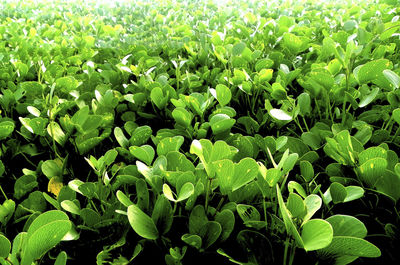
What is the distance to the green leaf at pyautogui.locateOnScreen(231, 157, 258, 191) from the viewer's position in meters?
0.76

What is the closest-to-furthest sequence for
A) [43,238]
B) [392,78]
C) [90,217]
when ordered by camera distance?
[43,238], [90,217], [392,78]

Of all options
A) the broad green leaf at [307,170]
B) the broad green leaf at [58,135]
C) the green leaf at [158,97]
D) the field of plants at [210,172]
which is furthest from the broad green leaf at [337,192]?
the broad green leaf at [58,135]

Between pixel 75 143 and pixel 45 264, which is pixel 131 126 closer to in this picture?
pixel 75 143

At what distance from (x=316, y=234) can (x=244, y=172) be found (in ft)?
0.69

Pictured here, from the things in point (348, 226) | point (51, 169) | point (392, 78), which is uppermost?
point (392, 78)

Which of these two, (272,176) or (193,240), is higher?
(272,176)

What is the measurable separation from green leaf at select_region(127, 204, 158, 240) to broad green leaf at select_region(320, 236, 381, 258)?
365 millimetres

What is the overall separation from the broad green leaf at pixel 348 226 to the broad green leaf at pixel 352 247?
2.2 inches

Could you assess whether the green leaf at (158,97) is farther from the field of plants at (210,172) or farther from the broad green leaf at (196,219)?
the broad green leaf at (196,219)

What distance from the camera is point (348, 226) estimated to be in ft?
2.33

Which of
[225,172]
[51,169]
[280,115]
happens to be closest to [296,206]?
[225,172]

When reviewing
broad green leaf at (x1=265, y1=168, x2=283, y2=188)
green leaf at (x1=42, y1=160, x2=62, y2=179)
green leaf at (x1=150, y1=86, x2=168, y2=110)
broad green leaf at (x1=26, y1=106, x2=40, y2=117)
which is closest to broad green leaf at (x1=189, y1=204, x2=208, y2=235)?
broad green leaf at (x1=265, y1=168, x2=283, y2=188)

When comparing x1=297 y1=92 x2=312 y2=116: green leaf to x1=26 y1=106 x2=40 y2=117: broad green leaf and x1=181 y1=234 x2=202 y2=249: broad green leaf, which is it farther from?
x1=26 y1=106 x2=40 y2=117: broad green leaf

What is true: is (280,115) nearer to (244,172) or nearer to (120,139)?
(244,172)
